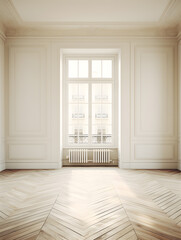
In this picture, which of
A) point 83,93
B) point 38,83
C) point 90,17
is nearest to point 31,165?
point 38,83

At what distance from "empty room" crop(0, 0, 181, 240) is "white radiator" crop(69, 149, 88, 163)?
0.03m

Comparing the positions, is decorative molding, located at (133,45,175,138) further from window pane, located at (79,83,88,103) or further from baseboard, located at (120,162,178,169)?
window pane, located at (79,83,88,103)

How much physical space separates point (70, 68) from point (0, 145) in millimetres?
2620

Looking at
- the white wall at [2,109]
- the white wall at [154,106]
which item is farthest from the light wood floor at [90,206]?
the white wall at [154,106]

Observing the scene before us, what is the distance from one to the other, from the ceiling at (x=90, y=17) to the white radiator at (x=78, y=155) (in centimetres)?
293

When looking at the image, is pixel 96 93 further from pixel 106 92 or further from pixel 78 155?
pixel 78 155

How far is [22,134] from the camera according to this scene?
472 centimetres

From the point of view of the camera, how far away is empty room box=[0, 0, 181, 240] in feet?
13.3

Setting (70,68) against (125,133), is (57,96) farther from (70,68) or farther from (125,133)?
(125,133)

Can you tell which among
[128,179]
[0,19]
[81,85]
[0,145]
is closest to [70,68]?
[81,85]

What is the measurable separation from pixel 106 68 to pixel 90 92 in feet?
2.58

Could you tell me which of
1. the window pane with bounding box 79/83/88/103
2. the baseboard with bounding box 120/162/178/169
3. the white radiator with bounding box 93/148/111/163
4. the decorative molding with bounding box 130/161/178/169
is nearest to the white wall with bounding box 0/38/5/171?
the window pane with bounding box 79/83/88/103

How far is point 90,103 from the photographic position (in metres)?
5.20

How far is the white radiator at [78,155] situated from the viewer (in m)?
4.99
